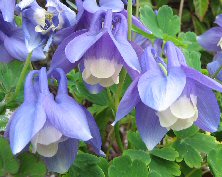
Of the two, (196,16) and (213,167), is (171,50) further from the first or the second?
(196,16)

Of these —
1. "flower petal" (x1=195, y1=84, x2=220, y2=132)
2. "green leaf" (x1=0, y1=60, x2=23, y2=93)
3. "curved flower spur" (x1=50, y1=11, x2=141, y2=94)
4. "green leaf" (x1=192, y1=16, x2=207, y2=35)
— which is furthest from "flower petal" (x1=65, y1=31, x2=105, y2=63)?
"green leaf" (x1=192, y1=16, x2=207, y2=35)

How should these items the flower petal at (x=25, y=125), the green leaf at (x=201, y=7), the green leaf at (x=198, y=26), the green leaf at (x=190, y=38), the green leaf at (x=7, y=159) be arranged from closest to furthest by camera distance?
1. the flower petal at (x=25, y=125)
2. the green leaf at (x=7, y=159)
3. the green leaf at (x=190, y=38)
4. the green leaf at (x=201, y=7)
5. the green leaf at (x=198, y=26)

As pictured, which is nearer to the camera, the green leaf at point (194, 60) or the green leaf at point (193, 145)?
the green leaf at point (193, 145)

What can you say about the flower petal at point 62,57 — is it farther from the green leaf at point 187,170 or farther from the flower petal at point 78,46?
the green leaf at point 187,170

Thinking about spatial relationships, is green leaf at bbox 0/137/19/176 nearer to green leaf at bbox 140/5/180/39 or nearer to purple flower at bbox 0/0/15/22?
purple flower at bbox 0/0/15/22

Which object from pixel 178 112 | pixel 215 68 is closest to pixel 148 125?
pixel 178 112

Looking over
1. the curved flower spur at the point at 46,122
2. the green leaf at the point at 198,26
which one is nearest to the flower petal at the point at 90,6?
the curved flower spur at the point at 46,122

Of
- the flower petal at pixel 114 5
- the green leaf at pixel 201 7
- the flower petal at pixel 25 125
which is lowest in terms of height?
the green leaf at pixel 201 7
